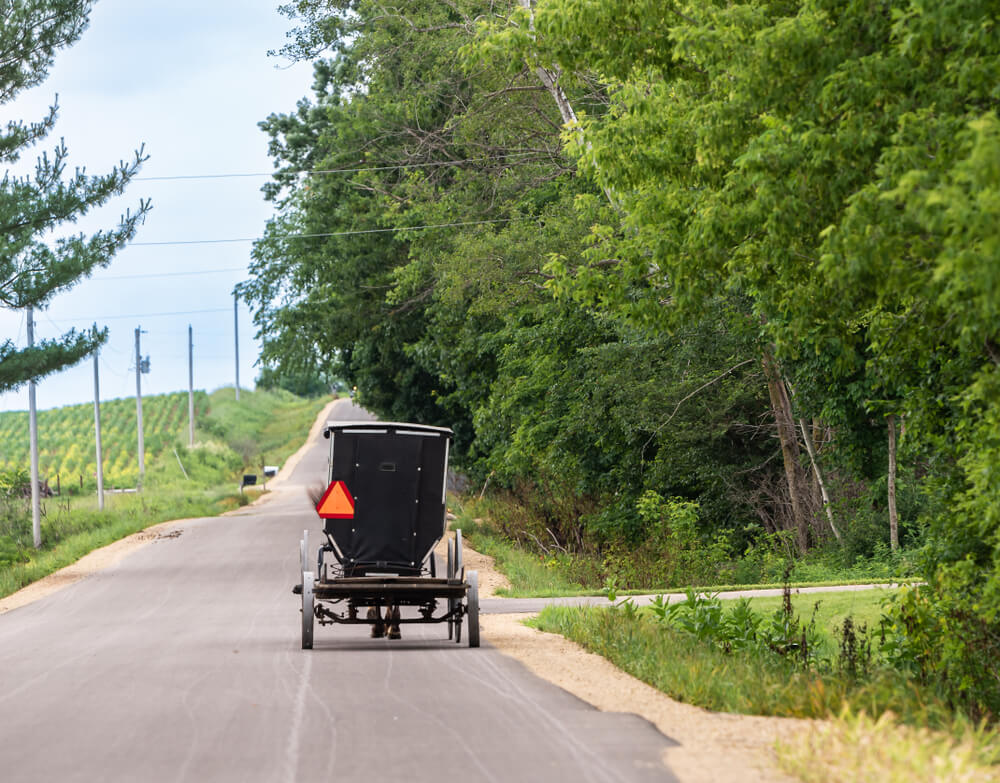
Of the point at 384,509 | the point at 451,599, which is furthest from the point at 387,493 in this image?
the point at 451,599

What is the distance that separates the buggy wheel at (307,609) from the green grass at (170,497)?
652 inches

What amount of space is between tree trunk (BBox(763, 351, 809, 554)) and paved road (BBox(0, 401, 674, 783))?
12.2m

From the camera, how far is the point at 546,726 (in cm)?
905

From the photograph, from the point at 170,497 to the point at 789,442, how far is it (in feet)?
110

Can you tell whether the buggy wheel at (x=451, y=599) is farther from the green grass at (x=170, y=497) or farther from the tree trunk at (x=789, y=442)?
the green grass at (x=170, y=497)

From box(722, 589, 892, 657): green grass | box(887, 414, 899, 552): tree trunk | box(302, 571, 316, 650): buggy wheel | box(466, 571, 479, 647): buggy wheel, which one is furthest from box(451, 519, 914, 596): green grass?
box(302, 571, 316, 650): buggy wheel

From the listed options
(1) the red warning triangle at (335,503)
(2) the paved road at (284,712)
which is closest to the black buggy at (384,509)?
(1) the red warning triangle at (335,503)

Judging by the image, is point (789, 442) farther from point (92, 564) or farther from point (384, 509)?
point (92, 564)

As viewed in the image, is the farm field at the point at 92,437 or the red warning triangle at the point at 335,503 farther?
the farm field at the point at 92,437

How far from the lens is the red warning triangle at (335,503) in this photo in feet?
49.9

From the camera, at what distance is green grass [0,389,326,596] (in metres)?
35.3

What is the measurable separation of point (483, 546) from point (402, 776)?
25.9 metres

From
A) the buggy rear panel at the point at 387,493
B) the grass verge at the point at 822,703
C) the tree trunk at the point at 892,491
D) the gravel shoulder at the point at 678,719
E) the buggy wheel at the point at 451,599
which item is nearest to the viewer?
the grass verge at the point at 822,703

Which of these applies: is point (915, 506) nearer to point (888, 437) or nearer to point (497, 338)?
point (888, 437)
